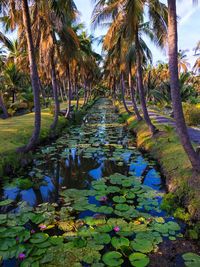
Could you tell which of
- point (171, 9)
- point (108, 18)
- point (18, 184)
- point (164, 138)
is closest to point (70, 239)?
point (18, 184)

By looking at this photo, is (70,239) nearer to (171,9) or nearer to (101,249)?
(101,249)

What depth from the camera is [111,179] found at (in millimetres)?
8734

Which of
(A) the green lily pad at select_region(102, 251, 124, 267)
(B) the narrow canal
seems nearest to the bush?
(B) the narrow canal

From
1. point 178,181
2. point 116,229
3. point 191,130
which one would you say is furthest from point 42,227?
point 191,130

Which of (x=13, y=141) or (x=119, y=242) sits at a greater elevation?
(x=13, y=141)

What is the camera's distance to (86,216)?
623 cm

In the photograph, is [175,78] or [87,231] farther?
[175,78]

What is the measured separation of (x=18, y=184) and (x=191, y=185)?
5.31m

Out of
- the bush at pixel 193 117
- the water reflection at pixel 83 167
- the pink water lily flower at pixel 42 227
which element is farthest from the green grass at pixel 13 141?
the bush at pixel 193 117

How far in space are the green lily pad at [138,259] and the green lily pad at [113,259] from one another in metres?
0.20

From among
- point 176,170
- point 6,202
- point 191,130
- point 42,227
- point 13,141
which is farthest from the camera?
point 191,130

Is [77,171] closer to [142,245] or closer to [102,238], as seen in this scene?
[102,238]

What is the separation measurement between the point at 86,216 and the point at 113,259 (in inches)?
71.8

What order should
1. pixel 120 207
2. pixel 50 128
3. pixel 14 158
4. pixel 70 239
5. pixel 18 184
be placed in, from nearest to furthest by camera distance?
pixel 70 239 → pixel 120 207 → pixel 18 184 → pixel 14 158 → pixel 50 128
